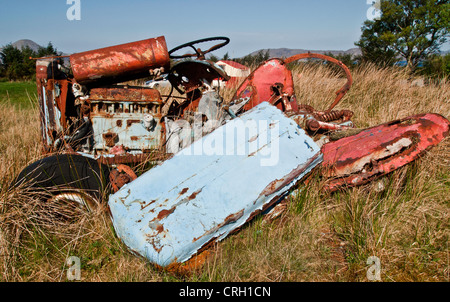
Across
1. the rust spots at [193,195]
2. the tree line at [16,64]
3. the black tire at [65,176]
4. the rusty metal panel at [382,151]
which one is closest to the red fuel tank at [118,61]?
the black tire at [65,176]

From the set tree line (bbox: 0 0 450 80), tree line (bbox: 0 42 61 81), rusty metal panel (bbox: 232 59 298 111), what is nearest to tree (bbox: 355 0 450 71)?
tree line (bbox: 0 0 450 80)

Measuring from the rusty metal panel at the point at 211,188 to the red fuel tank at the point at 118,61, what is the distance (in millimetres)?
1030

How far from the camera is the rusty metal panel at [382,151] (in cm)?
258

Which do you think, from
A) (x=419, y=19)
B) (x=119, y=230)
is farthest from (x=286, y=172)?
(x=419, y=19)

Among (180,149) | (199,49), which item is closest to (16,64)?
(199,49)

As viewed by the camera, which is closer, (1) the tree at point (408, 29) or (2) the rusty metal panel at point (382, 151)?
(2) the rusty metal panel at point (382, 151)

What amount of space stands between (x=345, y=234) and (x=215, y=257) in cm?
102

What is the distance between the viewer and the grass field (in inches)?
79.8

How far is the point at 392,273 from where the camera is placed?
82.5 inches

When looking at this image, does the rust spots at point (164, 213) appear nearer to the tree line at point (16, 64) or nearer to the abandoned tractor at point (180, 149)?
the abandoned tractor at point (180, 149)

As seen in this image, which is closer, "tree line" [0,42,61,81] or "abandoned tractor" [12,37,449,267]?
"abandoned tractor" [12,37,449,267]

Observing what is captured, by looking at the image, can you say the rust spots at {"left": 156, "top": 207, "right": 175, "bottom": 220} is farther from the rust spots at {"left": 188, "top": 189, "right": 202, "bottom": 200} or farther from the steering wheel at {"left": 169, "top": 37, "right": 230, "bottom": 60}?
the steering wheel at {"left": 169, "top": 37, "right": 230, "bottom": 60}

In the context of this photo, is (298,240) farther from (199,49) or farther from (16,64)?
(16,64)

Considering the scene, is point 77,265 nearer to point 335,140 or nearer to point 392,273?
point 392,273
